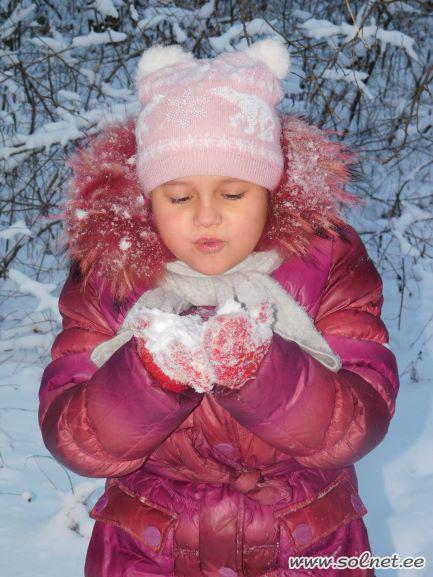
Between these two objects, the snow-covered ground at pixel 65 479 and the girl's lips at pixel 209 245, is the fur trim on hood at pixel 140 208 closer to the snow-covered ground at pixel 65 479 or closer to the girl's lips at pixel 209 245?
the girl's lips at pixel 209 245

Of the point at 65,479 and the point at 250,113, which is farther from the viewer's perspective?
the point at 65,479

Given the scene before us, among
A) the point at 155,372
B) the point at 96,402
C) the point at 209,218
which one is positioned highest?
the point at 209,218

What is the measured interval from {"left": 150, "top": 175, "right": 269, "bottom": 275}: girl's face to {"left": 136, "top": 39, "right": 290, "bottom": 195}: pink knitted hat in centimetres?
2

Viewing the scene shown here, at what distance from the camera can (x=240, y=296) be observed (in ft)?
4.83

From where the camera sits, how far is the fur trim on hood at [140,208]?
153cm

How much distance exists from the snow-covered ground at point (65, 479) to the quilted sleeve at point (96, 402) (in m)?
1.11

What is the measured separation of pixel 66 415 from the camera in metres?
1.39

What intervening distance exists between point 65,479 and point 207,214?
5.80 feet

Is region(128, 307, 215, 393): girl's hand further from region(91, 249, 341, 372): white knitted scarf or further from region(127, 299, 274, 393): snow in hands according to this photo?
region(91, 249, 341, 372): white knitted scarf

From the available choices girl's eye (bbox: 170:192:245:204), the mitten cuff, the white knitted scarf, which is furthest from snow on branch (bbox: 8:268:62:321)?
the mitten cuff

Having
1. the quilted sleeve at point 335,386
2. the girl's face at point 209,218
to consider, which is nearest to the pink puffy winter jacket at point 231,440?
the quilted sleeve at point 335,386

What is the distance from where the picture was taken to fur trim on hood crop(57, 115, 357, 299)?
1.53 metres

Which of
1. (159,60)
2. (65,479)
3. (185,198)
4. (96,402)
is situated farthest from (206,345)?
(65,479)

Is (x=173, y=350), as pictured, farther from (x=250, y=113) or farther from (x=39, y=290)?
(x=39, y=290)
